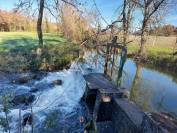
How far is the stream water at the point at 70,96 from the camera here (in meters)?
6.25

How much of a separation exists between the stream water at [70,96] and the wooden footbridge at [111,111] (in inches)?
26.1

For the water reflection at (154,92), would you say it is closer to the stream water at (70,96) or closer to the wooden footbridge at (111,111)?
the stream water at (70,96)

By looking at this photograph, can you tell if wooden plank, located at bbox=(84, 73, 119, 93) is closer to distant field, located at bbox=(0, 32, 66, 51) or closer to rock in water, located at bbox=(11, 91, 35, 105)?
rock in water, located at bbox=(11, 91, 35, 105)

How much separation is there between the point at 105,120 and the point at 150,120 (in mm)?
2696

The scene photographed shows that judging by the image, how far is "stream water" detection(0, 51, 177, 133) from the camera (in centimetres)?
625

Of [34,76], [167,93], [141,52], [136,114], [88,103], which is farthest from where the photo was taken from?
[141,52]

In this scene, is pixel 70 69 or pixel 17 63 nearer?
pixel 17 63

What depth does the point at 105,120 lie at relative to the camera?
19.2 ft

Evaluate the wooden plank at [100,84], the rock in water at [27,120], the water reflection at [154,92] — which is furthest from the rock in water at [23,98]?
the water reflection at [154,92]

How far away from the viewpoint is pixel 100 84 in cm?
652

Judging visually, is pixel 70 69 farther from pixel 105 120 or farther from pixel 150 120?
pixel 150 120

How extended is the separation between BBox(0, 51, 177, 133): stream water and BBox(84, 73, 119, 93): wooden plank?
0.70 metres

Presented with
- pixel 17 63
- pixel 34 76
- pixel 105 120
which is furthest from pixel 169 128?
pixel 17 63

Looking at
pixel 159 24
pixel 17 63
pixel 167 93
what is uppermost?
pixel 159 24
